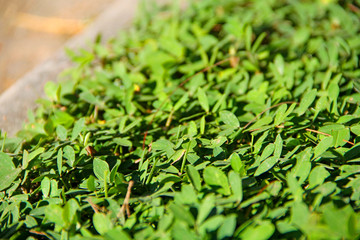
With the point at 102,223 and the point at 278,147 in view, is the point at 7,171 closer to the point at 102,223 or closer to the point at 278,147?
the point at 102,223

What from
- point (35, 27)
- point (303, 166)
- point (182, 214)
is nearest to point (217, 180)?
point (182, 214)

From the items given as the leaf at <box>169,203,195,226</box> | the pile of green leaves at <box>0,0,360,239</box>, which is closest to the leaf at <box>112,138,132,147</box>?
the pile of green leaves at <box>0,0,360,239</box>

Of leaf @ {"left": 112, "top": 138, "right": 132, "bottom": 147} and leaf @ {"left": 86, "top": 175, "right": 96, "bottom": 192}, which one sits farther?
leaf @ {"left": 112, "top": 138, "right": 132, "bottom": 147}

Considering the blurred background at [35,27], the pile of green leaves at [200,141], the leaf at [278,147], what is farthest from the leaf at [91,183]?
the blurred background at [35,27]

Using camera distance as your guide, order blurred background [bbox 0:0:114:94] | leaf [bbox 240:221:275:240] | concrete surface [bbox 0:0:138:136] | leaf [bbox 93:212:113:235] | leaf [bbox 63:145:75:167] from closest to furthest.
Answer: leaf [bbox 240:221:275:240]
leaf [bbox 93:212:113:235]
leaf [bbox 63:145:75:167]
concrete surface [bbox 0:0:138:136]
blurred background [bbox 0:0:114:94]

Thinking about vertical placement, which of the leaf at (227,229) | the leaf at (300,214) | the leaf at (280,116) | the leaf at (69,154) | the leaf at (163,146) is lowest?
the leaf at (300,214)

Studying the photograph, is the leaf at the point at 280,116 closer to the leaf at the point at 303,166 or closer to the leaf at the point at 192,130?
the leaf at the point at 303,166

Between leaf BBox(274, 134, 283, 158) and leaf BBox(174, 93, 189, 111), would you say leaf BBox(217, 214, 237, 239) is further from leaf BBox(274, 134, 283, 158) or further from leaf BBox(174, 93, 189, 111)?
leaf BBox(174, 93, 189, 111)

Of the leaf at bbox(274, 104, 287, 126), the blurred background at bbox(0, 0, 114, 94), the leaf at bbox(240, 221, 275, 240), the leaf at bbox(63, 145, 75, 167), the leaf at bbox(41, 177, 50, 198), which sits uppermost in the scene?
the blurred background at bbox(0, 0, 114, 94)
